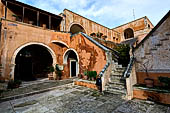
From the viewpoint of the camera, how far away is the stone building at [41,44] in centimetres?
664

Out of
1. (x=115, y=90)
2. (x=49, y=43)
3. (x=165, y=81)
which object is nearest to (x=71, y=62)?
(x=49, y=43)

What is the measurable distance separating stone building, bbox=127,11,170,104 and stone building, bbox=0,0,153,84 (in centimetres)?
178

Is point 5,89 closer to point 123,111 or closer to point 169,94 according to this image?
point 123,111

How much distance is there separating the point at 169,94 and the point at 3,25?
1085cm

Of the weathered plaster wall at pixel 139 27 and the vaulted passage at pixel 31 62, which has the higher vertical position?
the weathered plaster wall at pixel 139 27

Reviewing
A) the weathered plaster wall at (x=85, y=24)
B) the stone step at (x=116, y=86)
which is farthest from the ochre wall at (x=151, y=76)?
the weathered plaster wall at (x=85, y=24)

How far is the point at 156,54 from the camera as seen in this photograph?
14.0 ft

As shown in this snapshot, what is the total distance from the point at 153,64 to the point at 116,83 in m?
2.08

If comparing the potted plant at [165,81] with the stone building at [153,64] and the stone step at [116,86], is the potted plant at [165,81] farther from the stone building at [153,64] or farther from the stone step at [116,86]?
the stone step at [116,86]

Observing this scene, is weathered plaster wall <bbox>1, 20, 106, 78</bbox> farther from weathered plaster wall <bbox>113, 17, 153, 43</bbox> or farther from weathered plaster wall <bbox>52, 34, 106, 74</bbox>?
weathered plaster wall <bbox>113, 17, 153, 43</bbox>

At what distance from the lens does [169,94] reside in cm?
321

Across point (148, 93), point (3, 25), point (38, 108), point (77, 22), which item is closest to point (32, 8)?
point (3, 25)

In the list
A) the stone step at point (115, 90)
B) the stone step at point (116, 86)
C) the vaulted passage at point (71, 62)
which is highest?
the vaulted passage at point (71, 62)

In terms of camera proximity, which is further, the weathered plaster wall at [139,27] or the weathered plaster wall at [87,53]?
the weathered plaster wall at [139,27]
